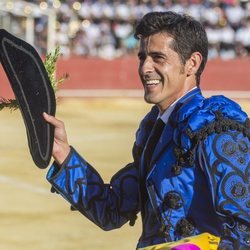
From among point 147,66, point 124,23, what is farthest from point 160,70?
point 124,23

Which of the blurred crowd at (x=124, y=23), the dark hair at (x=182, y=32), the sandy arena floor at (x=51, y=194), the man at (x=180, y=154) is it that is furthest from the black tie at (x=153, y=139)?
the blurred crowd at (x=124, y=23)

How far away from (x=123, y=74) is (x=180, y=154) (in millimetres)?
18015

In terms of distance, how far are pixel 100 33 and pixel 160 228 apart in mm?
18424

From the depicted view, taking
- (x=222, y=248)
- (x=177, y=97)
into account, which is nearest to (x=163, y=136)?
(x=177, y=97)

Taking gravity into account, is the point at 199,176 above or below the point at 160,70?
below

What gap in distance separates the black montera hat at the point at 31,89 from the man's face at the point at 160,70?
32 cm

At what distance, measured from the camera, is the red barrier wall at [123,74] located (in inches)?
792

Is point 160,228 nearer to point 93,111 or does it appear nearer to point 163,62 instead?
point 163,62

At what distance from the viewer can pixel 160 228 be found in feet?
8.07

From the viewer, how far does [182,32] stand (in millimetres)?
2498

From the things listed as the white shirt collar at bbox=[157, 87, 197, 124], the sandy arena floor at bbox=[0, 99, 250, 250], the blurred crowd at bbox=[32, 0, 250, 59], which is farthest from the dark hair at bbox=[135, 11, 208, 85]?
the blurred crowd at bbox=[32, 0, 250, 59]

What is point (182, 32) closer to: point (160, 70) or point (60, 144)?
point (160, 70)

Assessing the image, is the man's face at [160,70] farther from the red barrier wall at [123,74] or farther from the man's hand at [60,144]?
the red barrier wall at [123,74]

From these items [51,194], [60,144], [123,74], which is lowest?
[123,74]
